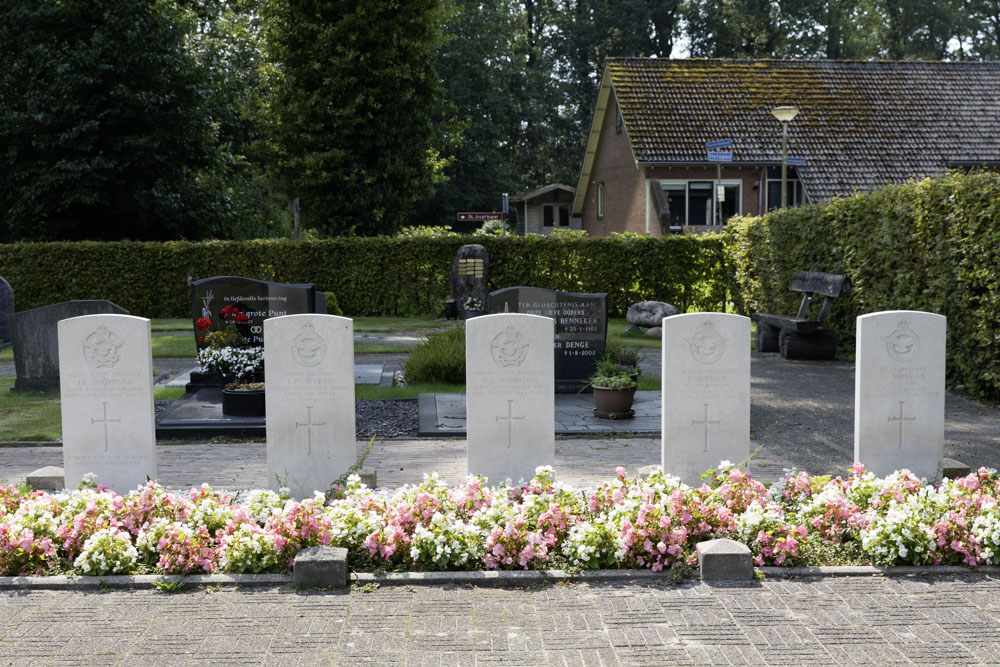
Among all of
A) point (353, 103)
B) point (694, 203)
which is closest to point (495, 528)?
point (353, 103)

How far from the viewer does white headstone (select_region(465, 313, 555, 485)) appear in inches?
272

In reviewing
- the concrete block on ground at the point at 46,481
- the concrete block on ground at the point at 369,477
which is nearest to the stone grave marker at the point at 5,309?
the concrete block on ground at the point at 46,481

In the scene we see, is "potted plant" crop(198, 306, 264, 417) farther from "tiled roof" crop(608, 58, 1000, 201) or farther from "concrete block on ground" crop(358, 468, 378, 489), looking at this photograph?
"tiled roof" crop(608, 58, 1000, 201)

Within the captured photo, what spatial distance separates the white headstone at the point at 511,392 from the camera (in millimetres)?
6918

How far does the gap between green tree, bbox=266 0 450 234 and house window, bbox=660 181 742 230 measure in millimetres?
7901

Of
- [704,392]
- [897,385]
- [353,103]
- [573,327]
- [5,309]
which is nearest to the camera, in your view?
[704,392]

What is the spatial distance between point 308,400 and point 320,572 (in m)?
1.73

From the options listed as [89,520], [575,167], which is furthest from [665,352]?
[575,167]

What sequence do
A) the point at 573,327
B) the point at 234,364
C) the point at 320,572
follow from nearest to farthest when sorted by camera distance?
the point at 320,572 < the point at 234,364 < the point at 573,327

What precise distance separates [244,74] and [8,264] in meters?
14.8

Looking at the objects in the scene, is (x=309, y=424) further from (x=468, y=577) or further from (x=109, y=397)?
(x=468, y=577)

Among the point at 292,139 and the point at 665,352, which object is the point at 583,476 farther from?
the point at 292,139

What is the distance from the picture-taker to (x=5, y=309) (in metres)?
17.9

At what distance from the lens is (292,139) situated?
3045cm
